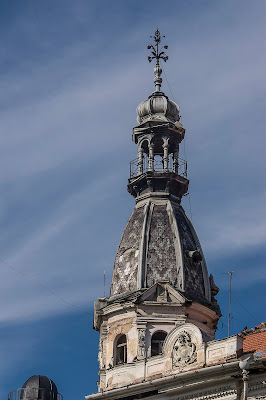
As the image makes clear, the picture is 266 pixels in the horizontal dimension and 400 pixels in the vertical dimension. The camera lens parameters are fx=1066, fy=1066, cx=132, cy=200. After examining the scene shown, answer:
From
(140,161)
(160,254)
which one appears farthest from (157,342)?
(140,161)

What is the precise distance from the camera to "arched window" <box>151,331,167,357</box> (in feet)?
180

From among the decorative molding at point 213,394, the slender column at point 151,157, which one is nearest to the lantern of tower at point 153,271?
the slender column at point 151,157

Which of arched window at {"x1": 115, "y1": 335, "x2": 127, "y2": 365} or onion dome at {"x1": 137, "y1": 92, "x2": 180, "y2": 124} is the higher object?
onion dome at {"x1": 137, "y1": 92, "x2": 180, "y2": 124}

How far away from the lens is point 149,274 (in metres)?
57.5

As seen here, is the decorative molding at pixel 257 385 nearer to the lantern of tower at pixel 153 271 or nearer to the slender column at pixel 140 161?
the lantern of tower at pixel 153 271

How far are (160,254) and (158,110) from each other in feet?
34.1

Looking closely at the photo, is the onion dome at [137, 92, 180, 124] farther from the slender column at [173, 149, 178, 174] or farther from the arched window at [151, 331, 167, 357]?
the arched window at [151, 331, 167, 357]

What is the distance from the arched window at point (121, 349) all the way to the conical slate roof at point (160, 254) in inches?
110

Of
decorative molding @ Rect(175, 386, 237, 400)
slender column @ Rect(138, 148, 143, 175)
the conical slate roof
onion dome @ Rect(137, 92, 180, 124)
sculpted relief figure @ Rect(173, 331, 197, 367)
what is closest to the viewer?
decorative molding @ Rect(175, 386, 237, 400)

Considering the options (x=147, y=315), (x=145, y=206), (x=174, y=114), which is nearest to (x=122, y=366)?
(x=147, y=315)

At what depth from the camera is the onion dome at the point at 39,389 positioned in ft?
186

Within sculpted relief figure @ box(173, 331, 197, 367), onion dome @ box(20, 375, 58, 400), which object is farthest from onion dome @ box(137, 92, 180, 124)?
sculpted relief figure @ box(173, 331, 197, 367)

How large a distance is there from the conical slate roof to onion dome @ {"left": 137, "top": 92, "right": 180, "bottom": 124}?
224 inches

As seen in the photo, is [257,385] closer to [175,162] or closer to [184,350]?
[184,350]
